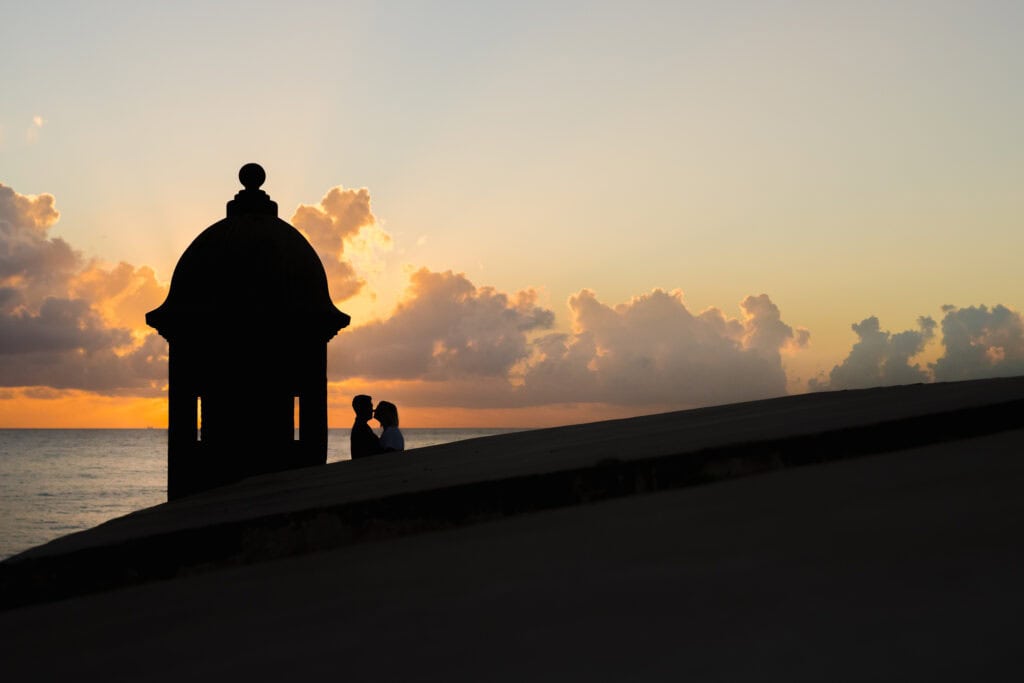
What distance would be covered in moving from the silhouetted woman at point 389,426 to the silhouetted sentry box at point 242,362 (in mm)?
916

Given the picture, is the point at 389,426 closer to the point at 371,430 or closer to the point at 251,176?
the point at 371,430

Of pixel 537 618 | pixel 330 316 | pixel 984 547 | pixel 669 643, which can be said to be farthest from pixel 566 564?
pixel 330 316

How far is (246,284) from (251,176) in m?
1.30

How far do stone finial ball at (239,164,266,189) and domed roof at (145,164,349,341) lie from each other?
132 millimetres

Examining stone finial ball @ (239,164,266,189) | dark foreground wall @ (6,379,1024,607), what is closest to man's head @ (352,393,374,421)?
stone finial ball @ (239,164,266,189)

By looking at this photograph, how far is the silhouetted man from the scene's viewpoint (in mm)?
8508

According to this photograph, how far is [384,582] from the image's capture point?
2662 millimetres

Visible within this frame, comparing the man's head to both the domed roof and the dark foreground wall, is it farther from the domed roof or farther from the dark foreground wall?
the dark foreground wall

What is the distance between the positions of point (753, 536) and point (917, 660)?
891mm

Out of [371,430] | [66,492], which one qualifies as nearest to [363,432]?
[371,430]

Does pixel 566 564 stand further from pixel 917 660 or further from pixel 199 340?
pixel 199 340

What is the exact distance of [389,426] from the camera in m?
8.38

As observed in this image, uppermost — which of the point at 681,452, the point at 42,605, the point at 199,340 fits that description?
Result: the point at 199,340

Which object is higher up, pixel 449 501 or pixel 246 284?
pixel 246 284
